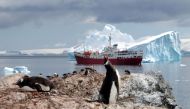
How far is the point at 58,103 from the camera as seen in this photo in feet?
33.1

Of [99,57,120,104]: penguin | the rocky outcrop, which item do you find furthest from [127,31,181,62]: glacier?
[99,57,120,104]: penguin

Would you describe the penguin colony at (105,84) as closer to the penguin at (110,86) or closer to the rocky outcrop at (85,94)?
the penguin at (110,86)

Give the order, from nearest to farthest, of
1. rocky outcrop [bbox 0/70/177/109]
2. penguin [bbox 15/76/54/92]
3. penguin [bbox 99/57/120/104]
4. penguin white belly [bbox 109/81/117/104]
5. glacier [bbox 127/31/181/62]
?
rocky outcrop [bbox 0/70/177/109]
penguin white belly [bbox 109/81/117/104]
penguin [bbox 99/57/120/104]
penguin [bbox 15/76/54/92]
glacier [bbox 127/31/181/62]

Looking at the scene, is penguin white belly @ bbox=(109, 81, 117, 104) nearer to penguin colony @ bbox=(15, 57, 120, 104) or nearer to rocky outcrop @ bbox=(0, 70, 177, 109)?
penguin colony @ bbox=(15, 57, 120, 104)

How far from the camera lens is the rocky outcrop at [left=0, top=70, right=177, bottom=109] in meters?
10.1

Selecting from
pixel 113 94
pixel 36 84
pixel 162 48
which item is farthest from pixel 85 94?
pixel 162 48

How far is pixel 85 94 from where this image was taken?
16.2 m

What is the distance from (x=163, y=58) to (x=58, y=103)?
426 ft

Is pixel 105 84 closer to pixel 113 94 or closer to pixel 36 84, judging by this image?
pixel 113 94

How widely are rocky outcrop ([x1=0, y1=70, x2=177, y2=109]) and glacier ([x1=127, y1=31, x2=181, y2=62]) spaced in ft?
366

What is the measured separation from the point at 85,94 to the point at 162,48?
119 meters

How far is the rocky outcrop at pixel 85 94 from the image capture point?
1006cm

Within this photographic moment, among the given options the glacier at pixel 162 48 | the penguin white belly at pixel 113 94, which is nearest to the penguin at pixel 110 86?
the penguin white belly at pixel 113 94

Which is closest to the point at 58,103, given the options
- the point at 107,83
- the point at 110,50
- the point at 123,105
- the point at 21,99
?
the point at 21,99
